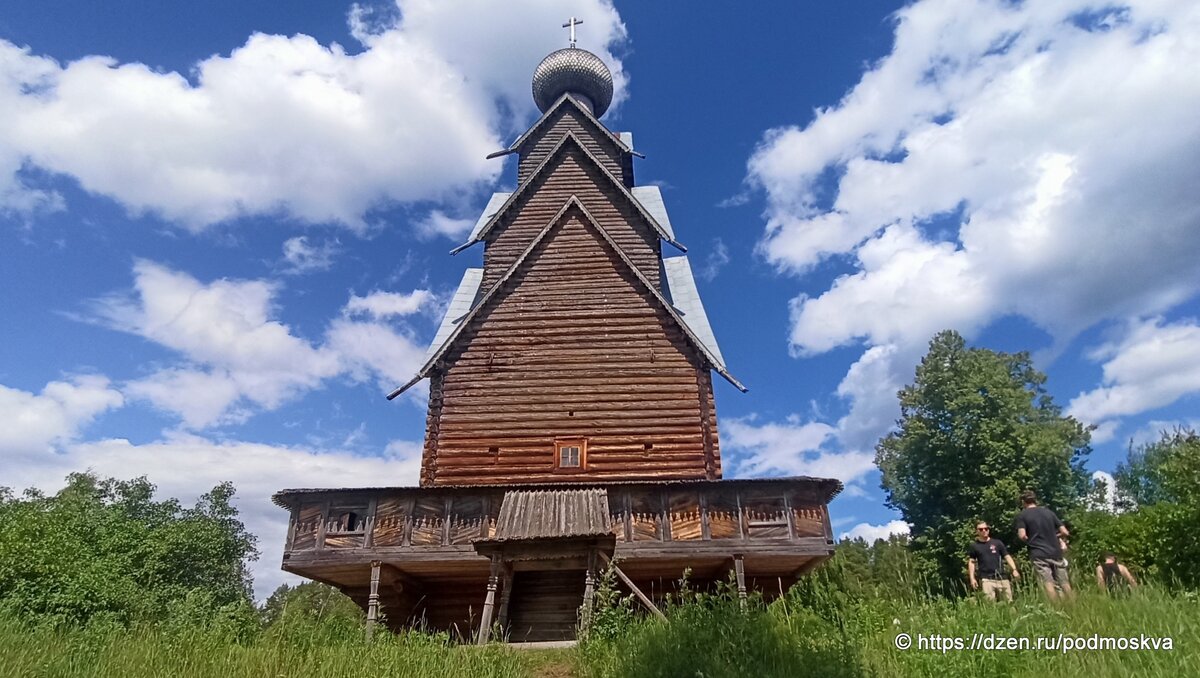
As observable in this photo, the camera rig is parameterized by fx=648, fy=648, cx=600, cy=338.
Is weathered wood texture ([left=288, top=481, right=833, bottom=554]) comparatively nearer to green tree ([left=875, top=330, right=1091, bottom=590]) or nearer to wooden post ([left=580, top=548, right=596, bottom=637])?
wooden post ([left=580, top=548, right=596, bottom=637])

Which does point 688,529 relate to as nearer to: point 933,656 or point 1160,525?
point 933,656

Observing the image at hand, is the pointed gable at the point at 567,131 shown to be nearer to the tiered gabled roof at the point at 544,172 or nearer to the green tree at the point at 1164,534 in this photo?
the tiered gabled roof at the point at 544,172

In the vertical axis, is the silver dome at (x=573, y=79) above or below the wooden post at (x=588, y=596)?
above

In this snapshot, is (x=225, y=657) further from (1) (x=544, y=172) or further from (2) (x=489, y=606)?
(1) (x=544, y=172)

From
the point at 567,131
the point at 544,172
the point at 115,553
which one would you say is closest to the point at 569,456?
the point at 544,172

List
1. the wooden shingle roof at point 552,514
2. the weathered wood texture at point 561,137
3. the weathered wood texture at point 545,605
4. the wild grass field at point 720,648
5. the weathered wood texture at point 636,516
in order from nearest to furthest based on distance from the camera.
→ the wild grass field at point 720,648 < the wooden shingle roof at point 552,514 < the weathered wood texture at point 636,516 < the weathered wood texture at point 545,605 < the weathered wood texture at point 561,137

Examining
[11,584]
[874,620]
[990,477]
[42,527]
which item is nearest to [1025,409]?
[990,477]

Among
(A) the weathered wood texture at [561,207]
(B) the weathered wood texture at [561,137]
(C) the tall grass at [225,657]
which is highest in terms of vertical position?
(B) the weathered wood texture at [561,137]

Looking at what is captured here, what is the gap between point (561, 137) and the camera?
75.4ft

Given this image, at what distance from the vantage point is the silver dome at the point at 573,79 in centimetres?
2603

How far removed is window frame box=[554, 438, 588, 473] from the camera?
1428 centimetres

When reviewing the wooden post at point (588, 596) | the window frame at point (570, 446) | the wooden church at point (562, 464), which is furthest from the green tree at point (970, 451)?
the wooden post at point (588, 596)

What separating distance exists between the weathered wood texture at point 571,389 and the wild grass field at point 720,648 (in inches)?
244

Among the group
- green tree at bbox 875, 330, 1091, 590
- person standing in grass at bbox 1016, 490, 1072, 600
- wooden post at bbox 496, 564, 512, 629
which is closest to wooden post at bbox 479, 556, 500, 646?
wooden post at bbox 496, 564, 512, 629
